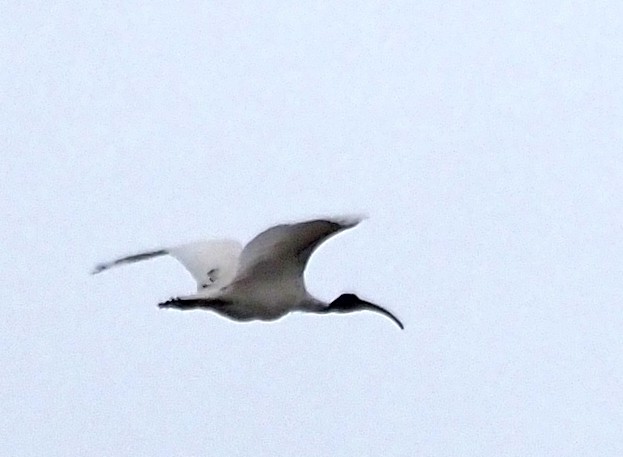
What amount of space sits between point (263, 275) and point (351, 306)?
164 centimetres

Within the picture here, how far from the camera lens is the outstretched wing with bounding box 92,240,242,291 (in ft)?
78.9

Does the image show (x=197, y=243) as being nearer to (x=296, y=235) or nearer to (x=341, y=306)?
(x=341, y=306)

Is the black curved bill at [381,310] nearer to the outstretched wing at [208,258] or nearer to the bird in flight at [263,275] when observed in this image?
the bird in flight at [263,275]

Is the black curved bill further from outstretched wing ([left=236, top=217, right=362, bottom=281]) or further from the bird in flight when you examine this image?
outstretched wing ([left=236, top=217, right=362, bottom=281])

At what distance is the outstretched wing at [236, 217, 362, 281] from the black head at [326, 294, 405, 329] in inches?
46.2

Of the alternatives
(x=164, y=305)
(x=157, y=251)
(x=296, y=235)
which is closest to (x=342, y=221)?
(x=296, y=235)

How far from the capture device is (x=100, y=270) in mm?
23234

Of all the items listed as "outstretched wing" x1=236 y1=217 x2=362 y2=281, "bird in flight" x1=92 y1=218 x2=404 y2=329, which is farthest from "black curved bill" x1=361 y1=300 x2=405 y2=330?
"outstretched wing" x1=236 y1=217 x2=362 y2=281

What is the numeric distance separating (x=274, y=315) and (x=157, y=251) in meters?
1.86

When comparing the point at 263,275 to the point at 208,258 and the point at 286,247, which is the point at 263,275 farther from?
the point at 208,258

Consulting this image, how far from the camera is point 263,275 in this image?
2261 centimetres

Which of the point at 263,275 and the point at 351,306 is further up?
the point at 351,306

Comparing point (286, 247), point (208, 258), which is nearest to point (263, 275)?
point (286, 247)

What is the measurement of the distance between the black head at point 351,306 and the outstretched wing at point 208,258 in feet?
3.57
